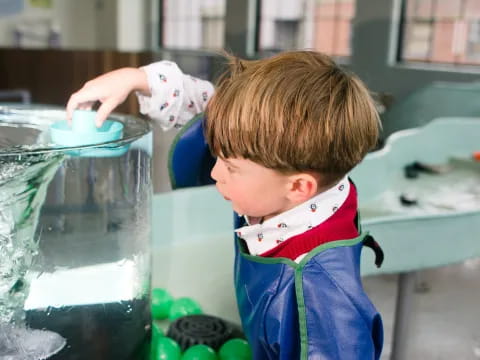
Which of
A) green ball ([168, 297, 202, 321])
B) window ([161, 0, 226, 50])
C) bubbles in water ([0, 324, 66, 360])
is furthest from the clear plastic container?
window ([161, 0, 226, 50])

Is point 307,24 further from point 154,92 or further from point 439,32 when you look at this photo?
point 154,92

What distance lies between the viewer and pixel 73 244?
0.67 meters

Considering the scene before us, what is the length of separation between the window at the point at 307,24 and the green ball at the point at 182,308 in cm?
267

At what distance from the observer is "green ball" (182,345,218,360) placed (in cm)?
79

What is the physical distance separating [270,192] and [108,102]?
0.67ft

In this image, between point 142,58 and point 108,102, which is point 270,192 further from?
point 142,58

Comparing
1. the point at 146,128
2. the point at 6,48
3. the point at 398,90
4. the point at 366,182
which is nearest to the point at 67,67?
the point at 6,48

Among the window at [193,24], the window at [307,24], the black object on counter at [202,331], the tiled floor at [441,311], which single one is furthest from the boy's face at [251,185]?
the window at [193,24]

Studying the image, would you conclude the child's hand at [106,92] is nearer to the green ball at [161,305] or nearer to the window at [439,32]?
the green ball at [161,305]

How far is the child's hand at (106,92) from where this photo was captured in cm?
60

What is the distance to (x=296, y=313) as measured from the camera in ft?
1.74

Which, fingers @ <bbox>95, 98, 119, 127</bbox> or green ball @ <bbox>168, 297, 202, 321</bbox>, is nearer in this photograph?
fingers @ <bbox>95, 98, 119, 127</bbox>

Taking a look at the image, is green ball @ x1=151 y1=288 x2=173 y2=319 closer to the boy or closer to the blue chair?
the blue chair

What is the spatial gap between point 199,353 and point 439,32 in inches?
127
